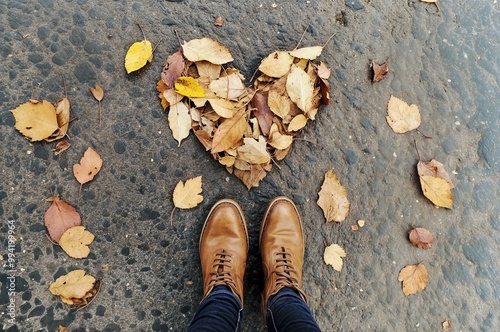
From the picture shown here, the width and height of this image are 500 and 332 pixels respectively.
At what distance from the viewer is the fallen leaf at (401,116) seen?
217 centimetres

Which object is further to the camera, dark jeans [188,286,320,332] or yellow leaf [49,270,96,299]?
yellow leaf [49,270,96,299]

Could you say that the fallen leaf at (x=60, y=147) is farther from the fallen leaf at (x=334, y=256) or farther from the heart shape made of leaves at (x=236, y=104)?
the fallen leaf at (x=334, y=256)

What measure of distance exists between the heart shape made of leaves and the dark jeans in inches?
21.7

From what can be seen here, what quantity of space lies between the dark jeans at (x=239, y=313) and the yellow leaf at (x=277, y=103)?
33.7 inches

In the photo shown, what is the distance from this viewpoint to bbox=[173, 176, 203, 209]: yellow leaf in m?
1.97

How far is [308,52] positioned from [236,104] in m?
0.49

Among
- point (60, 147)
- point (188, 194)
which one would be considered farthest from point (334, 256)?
point (60, 147)

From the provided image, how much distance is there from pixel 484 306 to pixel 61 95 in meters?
2.42

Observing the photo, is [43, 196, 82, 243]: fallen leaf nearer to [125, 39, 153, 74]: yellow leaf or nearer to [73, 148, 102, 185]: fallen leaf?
[73, 148, 102, 185]: fallen leaf

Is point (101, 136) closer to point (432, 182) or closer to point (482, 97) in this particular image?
point (432, 182)

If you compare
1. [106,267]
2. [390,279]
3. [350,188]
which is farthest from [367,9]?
[106,267]

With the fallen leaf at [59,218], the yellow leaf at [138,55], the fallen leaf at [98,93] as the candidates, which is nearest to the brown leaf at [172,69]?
the yellow leaf at [138,55]

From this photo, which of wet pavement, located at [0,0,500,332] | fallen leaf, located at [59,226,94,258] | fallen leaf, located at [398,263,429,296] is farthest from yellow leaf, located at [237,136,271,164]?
fallen leaf, located at [398,263,429,296]

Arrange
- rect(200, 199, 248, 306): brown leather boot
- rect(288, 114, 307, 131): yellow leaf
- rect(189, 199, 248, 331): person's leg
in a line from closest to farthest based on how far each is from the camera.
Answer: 1. rect(189, 199, 248, 331): person's leg
2. rect(200, 199, 248, 306): brown leather boot
3. rect(288, 114, 307, 131): yellow leaf
